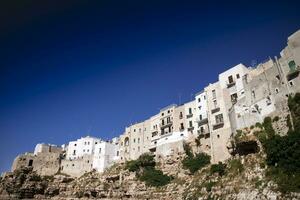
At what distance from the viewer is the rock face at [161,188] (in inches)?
1289

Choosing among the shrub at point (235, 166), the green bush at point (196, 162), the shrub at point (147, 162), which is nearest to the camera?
the shrub at point (235, 166)

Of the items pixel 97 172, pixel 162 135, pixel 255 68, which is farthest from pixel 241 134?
pixel 97 172

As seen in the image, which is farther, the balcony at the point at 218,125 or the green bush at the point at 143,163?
the green bush at the point at 143,163

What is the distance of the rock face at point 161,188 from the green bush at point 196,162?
114 centimetres

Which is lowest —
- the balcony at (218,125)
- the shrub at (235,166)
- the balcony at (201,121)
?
the shrub at (235,166)

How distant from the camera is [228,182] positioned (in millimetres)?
36469

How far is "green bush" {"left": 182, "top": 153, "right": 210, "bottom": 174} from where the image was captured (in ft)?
157

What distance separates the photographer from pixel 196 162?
4881cm

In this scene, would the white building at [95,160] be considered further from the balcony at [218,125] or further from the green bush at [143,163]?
the balcony at [218,125]

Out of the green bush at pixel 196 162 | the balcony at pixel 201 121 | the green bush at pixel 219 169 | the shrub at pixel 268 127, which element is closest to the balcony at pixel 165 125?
the balcony at pixel 201 121

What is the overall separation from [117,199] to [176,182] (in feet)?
40.0

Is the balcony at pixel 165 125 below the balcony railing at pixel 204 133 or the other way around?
the other way around

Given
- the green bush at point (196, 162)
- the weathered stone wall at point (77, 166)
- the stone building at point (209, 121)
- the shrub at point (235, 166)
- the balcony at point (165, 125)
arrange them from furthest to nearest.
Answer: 1. the weathered stone wall at point (77, 166)
2. the balcony at point (165, 125)
3. the green bush at point (196, 162)
4. the stone building at point (209, 121)
5. the shrub at point (235, 166)

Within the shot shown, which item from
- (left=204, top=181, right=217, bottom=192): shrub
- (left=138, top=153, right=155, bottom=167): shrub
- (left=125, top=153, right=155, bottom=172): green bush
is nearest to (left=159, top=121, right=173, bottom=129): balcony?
(left=125, top=153, right=155, bottom=172): green bush
